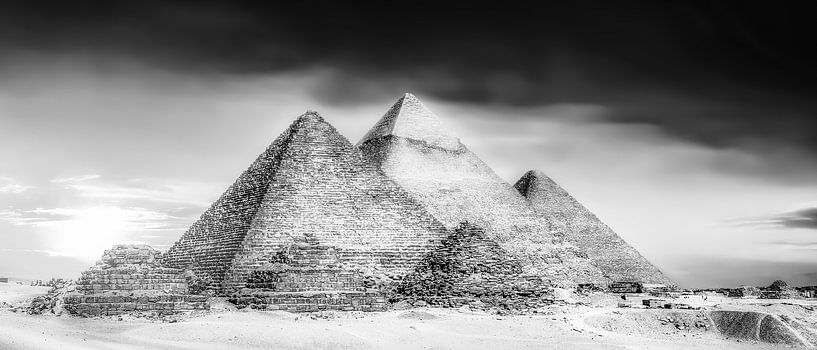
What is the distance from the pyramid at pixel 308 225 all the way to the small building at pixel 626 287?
645 inches

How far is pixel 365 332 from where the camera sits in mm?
16719

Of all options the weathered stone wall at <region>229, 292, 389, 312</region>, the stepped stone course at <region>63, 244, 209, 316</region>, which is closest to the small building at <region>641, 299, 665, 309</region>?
the weathered stone wall at <region>229, 292, 389, 312</region>

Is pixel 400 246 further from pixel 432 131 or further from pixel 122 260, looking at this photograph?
pixel 432 131

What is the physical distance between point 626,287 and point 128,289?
88.5 ft

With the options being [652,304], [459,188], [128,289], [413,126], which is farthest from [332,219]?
[413,126]

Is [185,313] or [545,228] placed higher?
[545,228]

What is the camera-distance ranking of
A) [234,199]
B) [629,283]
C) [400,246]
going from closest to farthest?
[400,246] → [234,199] → [629,283]

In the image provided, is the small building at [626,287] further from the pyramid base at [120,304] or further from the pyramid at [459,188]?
the pyramid base at [120,304]

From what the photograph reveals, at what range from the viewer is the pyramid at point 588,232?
4219cm

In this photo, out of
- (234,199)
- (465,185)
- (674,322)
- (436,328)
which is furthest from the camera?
(465,185)

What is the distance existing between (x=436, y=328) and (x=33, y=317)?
31.0 feet

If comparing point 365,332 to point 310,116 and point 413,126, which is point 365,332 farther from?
point 413,126

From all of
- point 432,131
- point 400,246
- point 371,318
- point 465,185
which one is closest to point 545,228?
point 465,185

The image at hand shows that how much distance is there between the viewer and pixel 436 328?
18406 mm
